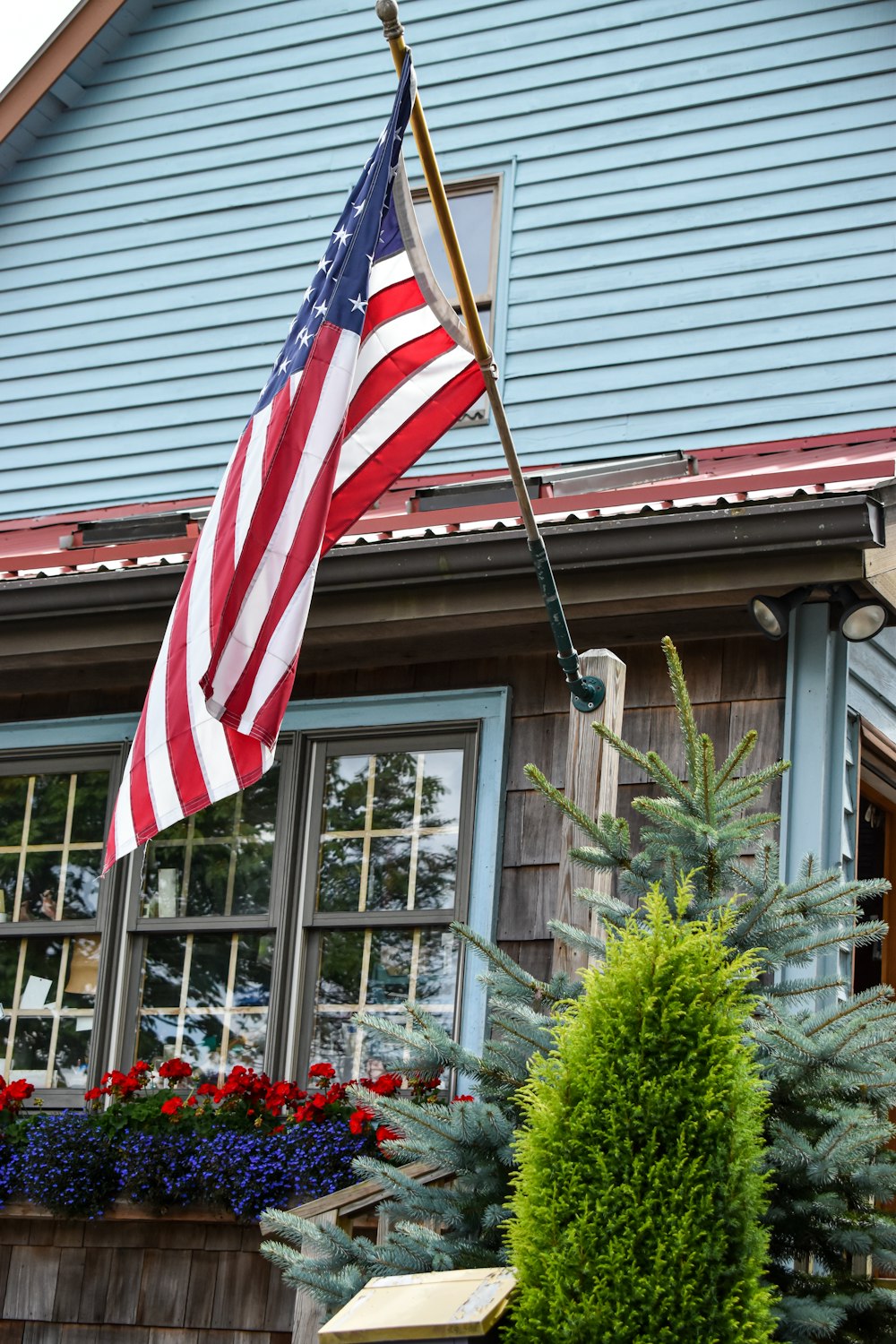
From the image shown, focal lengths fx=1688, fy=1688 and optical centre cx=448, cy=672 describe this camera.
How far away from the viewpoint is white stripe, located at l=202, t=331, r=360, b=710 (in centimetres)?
460

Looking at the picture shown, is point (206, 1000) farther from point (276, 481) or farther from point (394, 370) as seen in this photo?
A: point (394, 370)

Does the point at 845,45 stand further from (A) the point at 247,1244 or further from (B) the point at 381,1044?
(A) the point at 247,1244

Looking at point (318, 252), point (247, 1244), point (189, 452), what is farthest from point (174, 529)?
point (247, 1244)

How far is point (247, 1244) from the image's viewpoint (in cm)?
603

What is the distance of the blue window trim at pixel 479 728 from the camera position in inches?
246

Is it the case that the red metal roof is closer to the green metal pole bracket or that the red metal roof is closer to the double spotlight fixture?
the double spotlight fixture

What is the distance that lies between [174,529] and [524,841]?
2.54 m

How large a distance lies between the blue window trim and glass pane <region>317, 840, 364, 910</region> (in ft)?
Result: 1.56

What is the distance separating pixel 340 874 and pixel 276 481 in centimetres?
242

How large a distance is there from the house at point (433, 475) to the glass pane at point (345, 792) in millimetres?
15

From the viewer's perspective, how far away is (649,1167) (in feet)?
11.6

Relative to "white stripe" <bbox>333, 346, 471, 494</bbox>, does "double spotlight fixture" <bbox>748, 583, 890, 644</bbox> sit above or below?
below

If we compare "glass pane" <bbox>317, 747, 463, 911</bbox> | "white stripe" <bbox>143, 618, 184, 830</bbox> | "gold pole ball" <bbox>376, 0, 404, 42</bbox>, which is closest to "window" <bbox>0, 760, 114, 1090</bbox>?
"glass pane" <bbox>317, 747, 463, 911</bbox>

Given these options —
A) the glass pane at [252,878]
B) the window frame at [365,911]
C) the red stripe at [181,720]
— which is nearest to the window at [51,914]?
the glass pane at [252,878]
